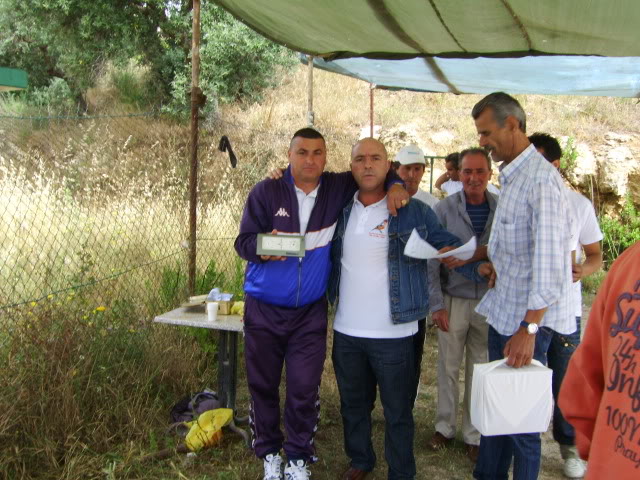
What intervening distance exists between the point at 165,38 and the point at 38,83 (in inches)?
205

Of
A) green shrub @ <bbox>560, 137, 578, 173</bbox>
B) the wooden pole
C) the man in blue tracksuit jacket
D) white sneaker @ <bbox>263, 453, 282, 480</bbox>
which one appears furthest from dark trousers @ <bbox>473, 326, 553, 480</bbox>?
green shrub @ <bbox>560, 137, 578, 173</bbox>

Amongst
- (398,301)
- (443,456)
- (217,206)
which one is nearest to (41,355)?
(398,301)

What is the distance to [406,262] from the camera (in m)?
3.11

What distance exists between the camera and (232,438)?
394 centimetres

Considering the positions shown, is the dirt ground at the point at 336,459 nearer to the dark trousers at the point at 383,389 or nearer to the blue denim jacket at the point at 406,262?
the dark trousers at the point at 383,389

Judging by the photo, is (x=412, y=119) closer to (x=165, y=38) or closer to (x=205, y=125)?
(x=205, y=125)

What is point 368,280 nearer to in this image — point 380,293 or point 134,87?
point 380,293

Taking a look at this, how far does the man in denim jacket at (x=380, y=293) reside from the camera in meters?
3.10

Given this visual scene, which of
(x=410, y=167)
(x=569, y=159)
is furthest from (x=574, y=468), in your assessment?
(x=569, y=159)

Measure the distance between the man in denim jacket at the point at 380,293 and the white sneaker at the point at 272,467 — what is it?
1.75ft

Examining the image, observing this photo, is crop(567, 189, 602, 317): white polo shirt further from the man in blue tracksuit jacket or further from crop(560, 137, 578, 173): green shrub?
crop(560, 137, 578, 173): green shrub

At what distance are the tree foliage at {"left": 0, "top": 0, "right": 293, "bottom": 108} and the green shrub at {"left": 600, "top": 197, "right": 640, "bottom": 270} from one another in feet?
33.4

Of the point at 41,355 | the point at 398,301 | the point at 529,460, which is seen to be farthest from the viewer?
the point at 41,355

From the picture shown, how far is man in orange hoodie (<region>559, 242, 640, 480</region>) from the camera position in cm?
125
